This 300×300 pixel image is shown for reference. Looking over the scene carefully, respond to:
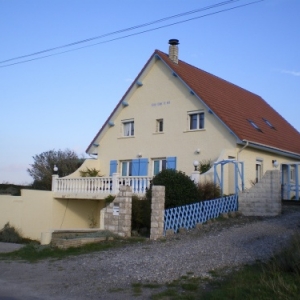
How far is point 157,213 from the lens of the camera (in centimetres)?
1659

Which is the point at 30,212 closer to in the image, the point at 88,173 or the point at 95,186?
the point at 95,186

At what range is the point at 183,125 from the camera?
26.1 meters

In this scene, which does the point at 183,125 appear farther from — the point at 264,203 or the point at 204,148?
the point at 264,203

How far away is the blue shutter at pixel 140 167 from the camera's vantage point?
27297 mm

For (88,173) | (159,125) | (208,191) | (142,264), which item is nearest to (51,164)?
(88,173)

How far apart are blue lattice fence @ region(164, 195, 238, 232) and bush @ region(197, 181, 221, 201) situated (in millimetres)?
1128

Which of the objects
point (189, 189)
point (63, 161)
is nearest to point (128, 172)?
point (189, 189)

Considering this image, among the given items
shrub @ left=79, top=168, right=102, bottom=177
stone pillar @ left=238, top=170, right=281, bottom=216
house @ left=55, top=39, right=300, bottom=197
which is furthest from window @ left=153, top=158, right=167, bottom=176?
stone pillar @ left=238, top=170, right=281, bottom=216

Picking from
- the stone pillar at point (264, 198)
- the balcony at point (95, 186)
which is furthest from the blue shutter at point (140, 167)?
the stone pillar at point (264, 198)

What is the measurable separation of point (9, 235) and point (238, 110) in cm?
1371

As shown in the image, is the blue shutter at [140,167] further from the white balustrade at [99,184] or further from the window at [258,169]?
the window at [258,169]

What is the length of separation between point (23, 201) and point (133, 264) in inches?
591

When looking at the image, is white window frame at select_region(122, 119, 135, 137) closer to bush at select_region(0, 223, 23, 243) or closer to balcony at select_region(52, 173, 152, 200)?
balcony at select_region(52, 173, 152, 200)

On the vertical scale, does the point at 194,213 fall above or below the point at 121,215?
above
